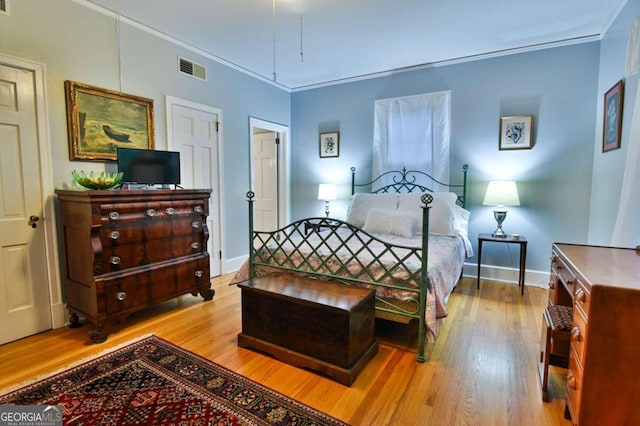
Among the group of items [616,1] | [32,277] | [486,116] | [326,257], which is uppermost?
[616,1]

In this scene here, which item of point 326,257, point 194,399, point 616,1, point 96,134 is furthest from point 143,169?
point 616,1

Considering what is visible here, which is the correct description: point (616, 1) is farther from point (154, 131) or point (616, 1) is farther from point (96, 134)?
point (96, 134)

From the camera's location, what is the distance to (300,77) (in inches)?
181

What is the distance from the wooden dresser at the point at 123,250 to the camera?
2.43 m

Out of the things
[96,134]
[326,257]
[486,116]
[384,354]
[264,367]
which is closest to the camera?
[264,367]

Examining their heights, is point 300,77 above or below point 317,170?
above

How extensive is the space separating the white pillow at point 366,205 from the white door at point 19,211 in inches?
117

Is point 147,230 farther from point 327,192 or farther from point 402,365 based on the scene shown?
point 327,192

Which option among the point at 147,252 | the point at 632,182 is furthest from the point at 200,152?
the point at 632,182

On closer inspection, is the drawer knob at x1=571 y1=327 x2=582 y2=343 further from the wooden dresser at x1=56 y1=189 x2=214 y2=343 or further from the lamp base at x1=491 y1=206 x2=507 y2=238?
the wooden dresser at x1=56 y1=189 x2=214 y2=343

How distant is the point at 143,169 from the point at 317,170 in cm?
265

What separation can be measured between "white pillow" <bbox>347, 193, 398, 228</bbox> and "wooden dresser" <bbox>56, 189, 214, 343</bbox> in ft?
5.81

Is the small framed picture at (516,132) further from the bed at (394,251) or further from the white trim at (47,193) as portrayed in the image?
the white trim at (47,193)

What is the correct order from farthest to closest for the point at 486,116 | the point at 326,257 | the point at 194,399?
the point at 486,116 < the point at 326,257 < the point at 194,399
